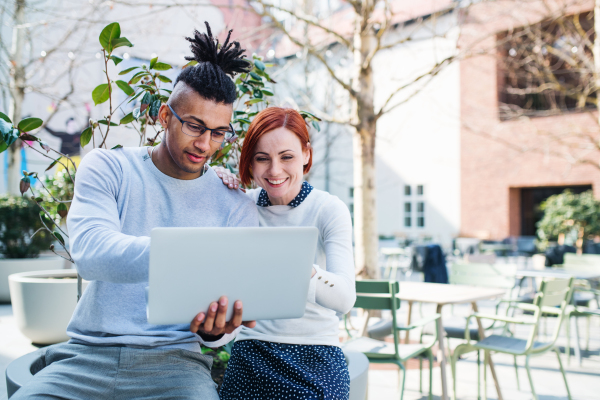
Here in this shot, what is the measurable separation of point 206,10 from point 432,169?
837 cm

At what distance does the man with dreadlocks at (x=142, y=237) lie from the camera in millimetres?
1248

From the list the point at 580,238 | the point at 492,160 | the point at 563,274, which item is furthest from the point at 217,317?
the point at 492,160

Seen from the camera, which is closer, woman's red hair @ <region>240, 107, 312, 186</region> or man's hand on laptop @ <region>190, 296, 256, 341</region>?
man's hand on laptop @ <region>190, 296, 256, 341</region>

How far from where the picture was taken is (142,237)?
1219 millimetres

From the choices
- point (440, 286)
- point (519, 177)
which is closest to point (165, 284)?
point (440, 286)

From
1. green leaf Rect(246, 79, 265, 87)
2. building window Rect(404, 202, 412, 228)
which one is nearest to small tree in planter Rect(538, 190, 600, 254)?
building window Rect(404, 202, 412, 228)

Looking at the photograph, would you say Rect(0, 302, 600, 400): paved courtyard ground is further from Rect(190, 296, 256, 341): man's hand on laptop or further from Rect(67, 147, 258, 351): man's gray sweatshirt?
Rect(190, 296, 256, 341): man's hand on laptop

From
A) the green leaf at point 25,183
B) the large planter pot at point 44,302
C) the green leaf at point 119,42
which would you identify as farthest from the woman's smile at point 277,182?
the large planter pot at point 44,302

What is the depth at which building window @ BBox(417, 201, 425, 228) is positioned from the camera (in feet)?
51.7

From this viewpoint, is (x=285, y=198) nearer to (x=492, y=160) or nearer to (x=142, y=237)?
(x=142, y=237)

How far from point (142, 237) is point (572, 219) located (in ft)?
31.8

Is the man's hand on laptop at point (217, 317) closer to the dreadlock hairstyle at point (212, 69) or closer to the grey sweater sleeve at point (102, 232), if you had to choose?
the grey sweater sleeve at point (102, 232)

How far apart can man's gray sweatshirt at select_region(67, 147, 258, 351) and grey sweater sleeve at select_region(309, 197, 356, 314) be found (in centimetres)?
24

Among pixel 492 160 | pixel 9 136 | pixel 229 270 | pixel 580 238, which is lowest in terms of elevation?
pixel 580 238
